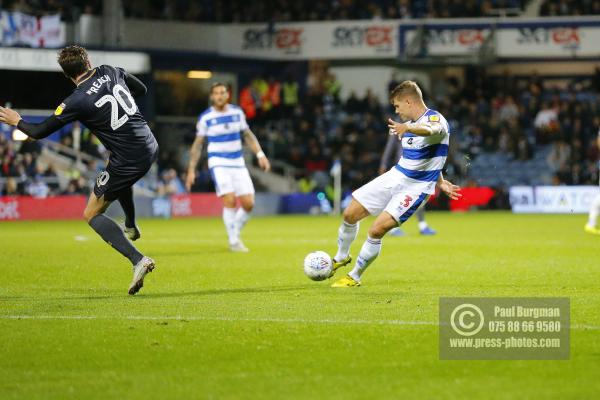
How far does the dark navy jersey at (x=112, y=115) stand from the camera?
442 inches

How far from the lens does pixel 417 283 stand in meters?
12.8

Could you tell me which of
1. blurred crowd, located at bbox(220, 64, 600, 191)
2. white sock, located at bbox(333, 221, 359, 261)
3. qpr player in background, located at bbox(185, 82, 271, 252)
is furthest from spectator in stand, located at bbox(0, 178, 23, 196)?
white sock, located at bbox(333, 221, 359, 261)

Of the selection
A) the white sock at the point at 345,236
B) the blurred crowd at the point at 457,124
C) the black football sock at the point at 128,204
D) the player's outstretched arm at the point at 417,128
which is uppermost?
the player's outstretched arm at the point at 417,128

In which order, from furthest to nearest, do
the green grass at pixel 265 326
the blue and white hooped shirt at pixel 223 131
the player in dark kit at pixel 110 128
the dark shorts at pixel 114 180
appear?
the blue and white hooped shirt at pixel 223 131 → the dark shorts at pixel 114 180 → the player in dark kit at pixel 110 128 → the green grass at pixel 265 326

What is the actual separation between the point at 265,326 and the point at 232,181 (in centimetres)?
920

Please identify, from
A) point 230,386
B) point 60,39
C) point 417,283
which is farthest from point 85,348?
point 60,39

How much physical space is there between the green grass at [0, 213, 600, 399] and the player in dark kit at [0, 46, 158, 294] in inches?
25.7

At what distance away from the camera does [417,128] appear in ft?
37.2

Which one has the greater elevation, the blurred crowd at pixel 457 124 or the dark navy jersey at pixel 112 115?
the dark navy jersey at pixel 112 115

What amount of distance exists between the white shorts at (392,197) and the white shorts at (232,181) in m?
6.25

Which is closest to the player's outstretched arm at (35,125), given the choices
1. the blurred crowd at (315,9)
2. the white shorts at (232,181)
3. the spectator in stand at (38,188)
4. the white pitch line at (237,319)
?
the white pitch line at (237,319)

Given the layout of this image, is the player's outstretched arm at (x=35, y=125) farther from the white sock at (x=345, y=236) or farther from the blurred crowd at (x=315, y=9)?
the blurred crowd at (x=315, y=9)

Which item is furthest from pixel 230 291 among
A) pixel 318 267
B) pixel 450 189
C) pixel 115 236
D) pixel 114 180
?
pixel 450 189

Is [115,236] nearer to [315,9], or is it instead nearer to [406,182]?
[406,182]
